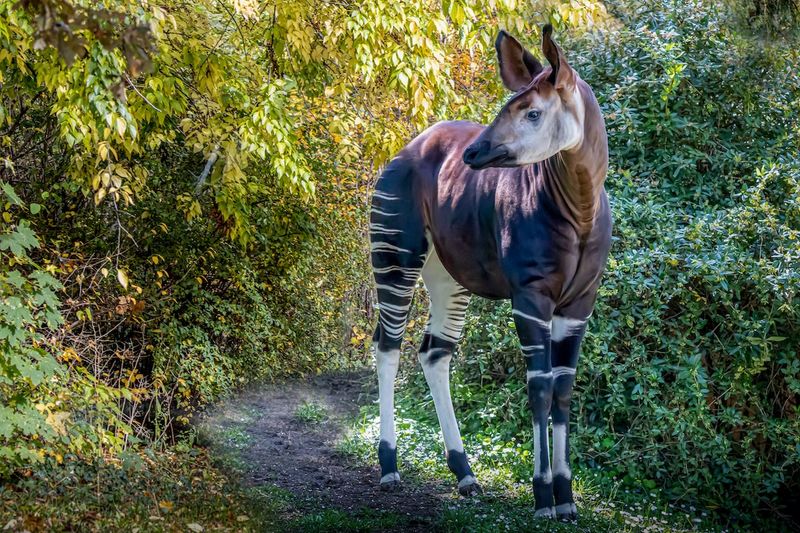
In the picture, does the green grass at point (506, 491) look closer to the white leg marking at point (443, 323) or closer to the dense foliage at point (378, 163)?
the dense foliage at point (378, 163)

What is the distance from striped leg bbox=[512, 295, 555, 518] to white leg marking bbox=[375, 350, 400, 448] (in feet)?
3.96

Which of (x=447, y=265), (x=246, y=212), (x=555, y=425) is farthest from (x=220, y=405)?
(x=555, y=425)

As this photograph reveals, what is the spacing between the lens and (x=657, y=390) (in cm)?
543

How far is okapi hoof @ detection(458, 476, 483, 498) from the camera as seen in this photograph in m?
4.89

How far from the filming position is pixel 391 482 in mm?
5070

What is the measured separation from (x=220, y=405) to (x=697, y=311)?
13.2 ft

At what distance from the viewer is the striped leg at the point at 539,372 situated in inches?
155

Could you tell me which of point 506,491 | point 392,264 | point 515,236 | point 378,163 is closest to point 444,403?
point 506,491

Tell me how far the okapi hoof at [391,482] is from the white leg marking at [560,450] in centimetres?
123

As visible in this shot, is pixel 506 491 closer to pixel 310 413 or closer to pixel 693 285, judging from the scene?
pixel 693 285

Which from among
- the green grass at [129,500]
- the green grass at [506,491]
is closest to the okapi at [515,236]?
the green grass at [506,491]

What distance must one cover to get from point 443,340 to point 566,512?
4.46 feet

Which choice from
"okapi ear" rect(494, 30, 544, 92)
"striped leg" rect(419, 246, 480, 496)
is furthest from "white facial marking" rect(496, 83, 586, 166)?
"striped leg" rect(419, 246, 480, 496)

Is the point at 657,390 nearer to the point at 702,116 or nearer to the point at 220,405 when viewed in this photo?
the point at 702,116
